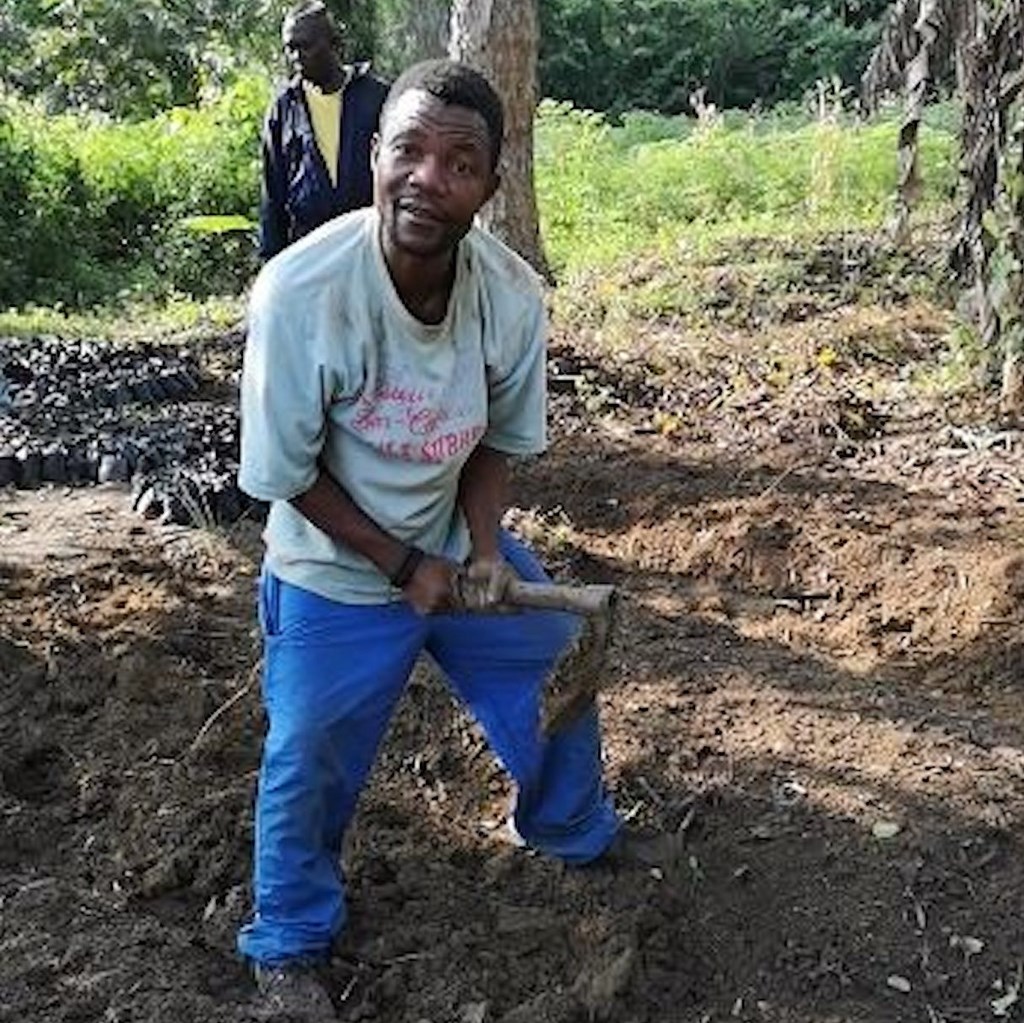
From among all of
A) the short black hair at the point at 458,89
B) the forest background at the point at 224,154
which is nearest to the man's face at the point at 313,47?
the short black hair at the point at 458,89

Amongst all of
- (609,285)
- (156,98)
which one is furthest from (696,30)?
(609,285)

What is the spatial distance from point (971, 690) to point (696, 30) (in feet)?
69.6

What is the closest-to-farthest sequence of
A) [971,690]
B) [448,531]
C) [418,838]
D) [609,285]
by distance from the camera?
[448,531] < [418,838] < [971,690] < [609,285]

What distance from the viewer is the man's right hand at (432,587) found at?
2824 mm

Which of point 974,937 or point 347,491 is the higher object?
point 347,491

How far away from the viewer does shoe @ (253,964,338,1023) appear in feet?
9.80

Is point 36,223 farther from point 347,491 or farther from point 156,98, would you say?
point 347,491

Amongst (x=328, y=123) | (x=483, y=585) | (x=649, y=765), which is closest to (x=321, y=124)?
(x=328, y=123)

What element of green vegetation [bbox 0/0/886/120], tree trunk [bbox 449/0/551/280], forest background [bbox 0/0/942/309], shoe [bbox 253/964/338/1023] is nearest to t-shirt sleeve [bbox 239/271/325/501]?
shoe [bbox 253/964/338/1023]

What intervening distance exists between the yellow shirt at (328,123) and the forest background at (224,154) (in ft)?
16.4

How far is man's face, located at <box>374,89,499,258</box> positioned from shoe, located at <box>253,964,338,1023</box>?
4.49ft

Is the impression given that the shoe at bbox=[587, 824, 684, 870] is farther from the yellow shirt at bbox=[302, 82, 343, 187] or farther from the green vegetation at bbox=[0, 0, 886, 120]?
the green vegetation at bbox=[0, 0, 886, 120]

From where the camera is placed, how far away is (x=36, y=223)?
45.8ft

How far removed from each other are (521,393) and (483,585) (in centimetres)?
36
